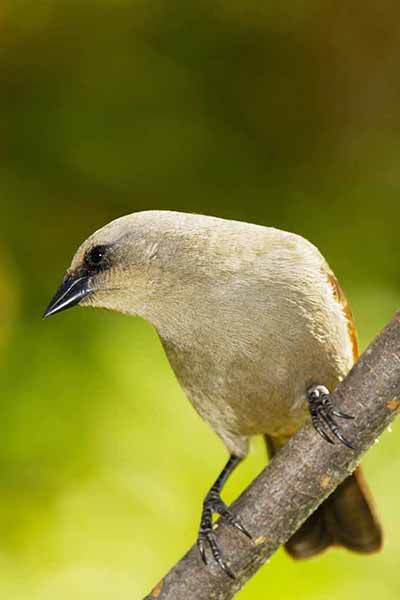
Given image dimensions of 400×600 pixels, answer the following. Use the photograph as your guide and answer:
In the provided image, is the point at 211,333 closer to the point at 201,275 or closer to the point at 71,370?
the point at 201,275

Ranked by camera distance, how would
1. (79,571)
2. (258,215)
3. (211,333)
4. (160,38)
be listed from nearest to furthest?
1. (211,333)
2. (79,571)
3. (258,215)
4. (160,38)

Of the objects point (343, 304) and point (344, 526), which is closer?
point (343, 304)

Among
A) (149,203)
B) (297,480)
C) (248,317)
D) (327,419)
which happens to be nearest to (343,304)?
(248,317)

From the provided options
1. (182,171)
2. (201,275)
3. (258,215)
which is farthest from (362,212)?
(201,275)

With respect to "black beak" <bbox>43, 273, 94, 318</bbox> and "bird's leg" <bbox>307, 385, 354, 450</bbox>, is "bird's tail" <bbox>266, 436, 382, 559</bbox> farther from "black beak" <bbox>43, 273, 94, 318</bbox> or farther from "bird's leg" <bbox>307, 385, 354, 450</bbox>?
"black beak" <bbox>43, 273, 94, 318</bbox>

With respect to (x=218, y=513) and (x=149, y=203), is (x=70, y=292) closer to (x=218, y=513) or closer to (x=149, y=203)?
(x=218, y=513)

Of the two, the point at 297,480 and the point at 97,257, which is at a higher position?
the point at 97,257
